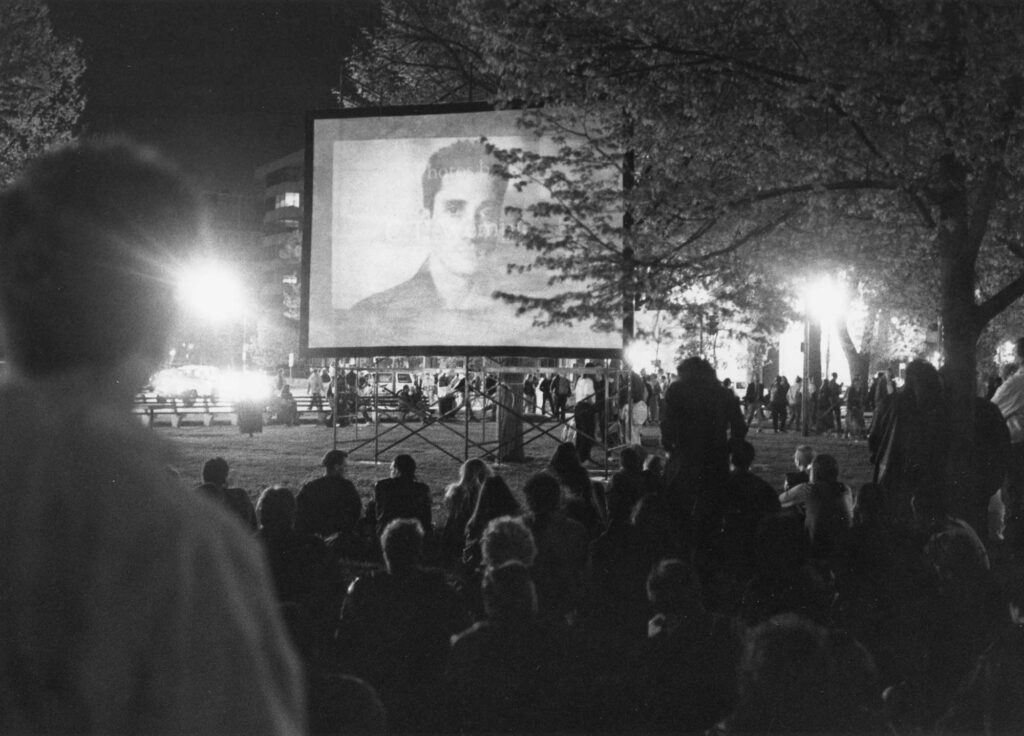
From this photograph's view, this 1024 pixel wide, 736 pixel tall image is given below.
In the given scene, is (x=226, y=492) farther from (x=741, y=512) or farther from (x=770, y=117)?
(x=770, y=117)

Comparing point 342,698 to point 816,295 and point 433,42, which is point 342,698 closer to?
point 433,42

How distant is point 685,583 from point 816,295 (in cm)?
2116

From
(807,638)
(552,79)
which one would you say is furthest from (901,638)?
(552,79)

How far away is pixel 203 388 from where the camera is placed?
36906mm

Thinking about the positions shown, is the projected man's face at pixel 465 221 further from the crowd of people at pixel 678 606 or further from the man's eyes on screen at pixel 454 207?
the crowd of people at pixel 678 606

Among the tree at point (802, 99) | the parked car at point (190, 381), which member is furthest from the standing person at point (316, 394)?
the tree at point (802, 99)

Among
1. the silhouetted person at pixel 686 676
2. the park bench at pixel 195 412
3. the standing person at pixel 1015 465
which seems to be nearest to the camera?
the silhouetted person at pixel 686 676

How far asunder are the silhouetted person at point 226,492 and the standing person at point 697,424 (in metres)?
3.35

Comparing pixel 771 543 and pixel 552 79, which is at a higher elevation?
pixel 552 79

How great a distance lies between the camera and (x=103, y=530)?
39.3 inches

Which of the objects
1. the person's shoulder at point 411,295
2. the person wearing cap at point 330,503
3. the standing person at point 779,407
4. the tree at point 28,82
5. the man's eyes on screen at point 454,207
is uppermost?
the tree at point 28,82

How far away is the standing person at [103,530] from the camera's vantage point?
0.97m

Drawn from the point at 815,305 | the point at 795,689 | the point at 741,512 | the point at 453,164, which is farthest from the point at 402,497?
the point at 815,305

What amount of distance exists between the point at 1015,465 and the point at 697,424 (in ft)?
10.0
